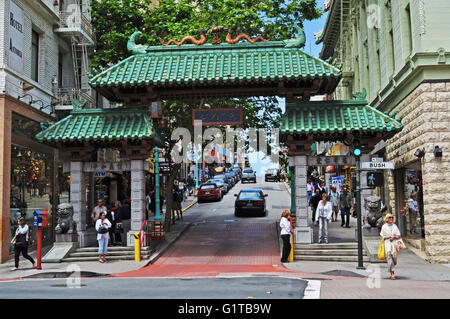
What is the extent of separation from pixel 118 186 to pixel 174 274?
23103mm

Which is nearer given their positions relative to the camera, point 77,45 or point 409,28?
point 409,28

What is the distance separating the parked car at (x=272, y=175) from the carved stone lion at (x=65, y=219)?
5251cm

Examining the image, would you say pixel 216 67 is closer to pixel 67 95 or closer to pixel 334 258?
pixel 334 258

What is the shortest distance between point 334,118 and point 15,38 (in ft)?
43.5

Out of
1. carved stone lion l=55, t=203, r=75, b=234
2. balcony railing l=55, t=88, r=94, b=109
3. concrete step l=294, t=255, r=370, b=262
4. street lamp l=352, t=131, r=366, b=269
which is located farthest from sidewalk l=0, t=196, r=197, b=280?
balcony railing l=55, t=88, r=94, b=109

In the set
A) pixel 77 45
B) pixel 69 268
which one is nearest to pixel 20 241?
pixel 69 268

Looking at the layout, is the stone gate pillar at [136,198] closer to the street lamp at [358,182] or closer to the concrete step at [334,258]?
the concrete step at [334,258]

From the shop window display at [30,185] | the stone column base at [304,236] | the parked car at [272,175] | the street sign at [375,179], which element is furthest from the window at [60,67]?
the parked car at [272,175]

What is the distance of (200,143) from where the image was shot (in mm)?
25781

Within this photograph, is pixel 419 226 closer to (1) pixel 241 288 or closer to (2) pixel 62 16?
(1) pixel 241 288

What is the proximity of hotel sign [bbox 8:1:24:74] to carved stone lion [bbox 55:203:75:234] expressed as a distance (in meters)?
6.26

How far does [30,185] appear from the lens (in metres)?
20.5
